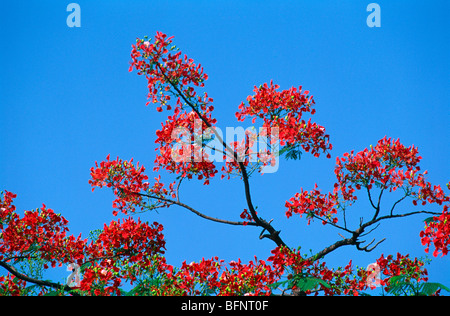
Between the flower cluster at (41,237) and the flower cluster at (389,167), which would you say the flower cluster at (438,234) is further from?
the flower cluster at (41,237)

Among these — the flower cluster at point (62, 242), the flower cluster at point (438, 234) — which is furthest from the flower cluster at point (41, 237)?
the flower cluster at point (438, 234)

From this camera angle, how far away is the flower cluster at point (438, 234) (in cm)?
612

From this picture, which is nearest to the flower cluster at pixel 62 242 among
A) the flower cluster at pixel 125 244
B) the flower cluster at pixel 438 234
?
the flower cluster at pixel 125 244

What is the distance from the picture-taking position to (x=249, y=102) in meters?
7.06

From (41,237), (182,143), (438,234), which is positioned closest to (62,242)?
(41,237)

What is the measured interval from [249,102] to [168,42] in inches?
56.1

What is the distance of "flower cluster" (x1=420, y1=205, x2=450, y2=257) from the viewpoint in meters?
6.12

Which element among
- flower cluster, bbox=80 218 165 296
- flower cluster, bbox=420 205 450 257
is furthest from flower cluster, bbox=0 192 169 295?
flower cluster, bbox=420 205 450 257

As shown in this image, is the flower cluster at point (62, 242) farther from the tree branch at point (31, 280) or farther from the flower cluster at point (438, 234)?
the flower cluster at point (438, 234)

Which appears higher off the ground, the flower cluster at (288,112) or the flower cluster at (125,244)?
the flower cluster at (288,112)

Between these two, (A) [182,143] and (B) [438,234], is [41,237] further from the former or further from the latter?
(B) [438,234]

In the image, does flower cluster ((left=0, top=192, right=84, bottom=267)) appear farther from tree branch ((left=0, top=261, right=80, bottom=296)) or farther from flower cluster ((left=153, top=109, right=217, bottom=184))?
flower cluster ((left=153, top=109, right=217, bottom=184))
